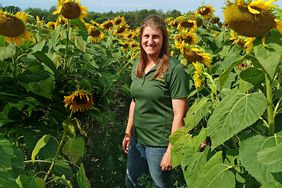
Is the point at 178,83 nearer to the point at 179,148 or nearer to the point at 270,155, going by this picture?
the point at 179,148

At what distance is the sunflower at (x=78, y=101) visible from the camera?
2188mm

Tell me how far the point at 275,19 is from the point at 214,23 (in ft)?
13.0

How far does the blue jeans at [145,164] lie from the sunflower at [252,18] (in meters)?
1.44

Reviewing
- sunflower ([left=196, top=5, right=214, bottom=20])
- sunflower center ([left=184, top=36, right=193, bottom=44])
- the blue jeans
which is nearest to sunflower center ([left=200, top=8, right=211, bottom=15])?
sunflower ([left=196, top=5, right=214, bottom=20])

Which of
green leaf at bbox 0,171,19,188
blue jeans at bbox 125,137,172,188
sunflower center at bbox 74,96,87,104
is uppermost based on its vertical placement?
green leaf at bbox 0,171,19,188

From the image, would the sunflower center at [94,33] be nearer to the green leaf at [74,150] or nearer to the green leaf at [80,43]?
the green leaf at [80,43]

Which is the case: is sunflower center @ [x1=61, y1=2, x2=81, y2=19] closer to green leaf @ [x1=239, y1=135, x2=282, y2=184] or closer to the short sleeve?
the short sleeve

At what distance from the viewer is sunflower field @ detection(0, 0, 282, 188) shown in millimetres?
1523

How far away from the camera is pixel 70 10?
2.57 meters

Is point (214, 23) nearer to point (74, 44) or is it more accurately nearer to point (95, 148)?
point (95, 148)

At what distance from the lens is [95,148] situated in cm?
395

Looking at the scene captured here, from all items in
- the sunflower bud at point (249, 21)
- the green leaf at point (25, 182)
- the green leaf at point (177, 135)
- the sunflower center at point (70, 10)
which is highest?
the sunflower bud at point (249, 21)

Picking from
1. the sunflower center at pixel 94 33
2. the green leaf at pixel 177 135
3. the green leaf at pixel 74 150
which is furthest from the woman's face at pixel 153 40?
the sunflower center at pixel 94 33

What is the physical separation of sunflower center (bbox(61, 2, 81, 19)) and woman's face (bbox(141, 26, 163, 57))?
49 cm
